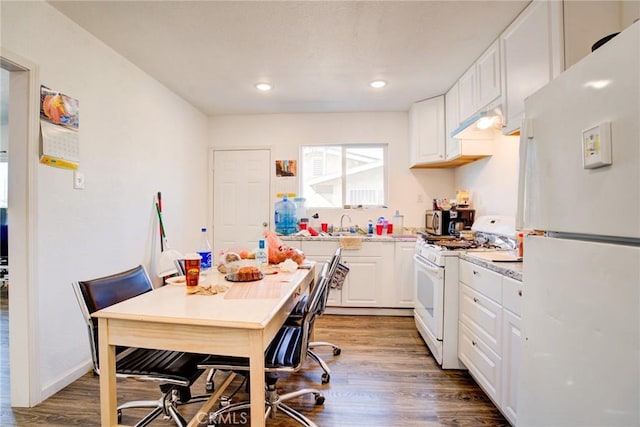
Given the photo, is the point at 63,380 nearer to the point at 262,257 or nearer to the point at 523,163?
the point at 262,257

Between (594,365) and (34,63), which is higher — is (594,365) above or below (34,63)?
below

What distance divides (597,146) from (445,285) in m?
1.56

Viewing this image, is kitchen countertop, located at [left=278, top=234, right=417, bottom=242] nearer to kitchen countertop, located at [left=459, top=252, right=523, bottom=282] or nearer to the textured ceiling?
kitchen countertop, located at [left=459, top=252, right=523, bottom=282]

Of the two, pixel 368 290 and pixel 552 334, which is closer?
pixel 552 334

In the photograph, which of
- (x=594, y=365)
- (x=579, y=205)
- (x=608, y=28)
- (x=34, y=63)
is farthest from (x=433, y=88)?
(x=34, y=63)

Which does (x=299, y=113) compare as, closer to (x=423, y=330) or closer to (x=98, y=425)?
(x=423, y=330)

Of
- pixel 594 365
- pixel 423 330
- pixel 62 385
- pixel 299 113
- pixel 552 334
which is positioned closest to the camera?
pixel 594 365

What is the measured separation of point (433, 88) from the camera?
304 centimetres

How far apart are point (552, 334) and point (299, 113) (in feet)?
11.6

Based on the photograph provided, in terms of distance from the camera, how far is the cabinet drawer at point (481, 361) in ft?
5.28

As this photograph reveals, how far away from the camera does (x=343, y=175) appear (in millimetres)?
3918

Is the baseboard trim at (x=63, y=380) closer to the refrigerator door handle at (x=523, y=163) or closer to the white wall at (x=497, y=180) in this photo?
the refrigerator door handle at (x=523, y=163)

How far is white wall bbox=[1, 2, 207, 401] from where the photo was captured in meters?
1.77

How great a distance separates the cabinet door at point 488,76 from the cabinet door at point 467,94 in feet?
0.25
